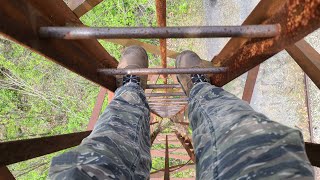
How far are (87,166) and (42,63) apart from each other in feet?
29.3

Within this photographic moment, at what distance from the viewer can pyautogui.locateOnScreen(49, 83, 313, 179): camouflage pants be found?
4.35 feet

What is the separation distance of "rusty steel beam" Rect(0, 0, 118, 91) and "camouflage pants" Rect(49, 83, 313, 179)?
37cm

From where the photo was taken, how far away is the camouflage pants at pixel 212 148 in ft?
4.35

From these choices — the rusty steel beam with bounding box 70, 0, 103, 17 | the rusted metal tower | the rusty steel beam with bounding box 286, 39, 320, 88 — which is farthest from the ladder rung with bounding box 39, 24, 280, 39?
the rusty steel beam with bounding box 70, 0, 103, 17

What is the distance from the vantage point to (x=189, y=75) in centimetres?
312

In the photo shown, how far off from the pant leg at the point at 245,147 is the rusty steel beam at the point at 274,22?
0.31 m

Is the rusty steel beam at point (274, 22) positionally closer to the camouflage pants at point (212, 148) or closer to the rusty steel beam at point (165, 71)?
the rusty steel beam at point (165, 71)

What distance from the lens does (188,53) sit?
11.6 feet

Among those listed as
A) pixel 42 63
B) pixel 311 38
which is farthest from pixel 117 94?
pixel 42 63

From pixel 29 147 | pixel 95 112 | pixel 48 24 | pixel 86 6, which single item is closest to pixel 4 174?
pixel 29 147

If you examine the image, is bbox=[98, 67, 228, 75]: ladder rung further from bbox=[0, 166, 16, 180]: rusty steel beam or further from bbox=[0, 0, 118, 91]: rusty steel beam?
bbox=[0, 166, 16, 180]: rusty steel beam

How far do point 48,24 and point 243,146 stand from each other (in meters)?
1.10

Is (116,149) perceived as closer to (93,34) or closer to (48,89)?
(93,34)

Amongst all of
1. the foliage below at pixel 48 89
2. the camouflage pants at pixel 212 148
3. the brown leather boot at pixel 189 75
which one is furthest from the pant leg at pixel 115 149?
the foliage below at pixel 48 89
